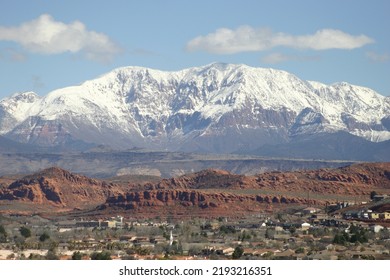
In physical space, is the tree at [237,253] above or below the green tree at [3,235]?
above

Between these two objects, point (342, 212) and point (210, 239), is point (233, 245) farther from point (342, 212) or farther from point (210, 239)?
point (342, 212)

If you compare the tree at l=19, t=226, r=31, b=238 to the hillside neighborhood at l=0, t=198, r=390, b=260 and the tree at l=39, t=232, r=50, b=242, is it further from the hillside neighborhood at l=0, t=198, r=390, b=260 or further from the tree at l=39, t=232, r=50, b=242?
the tree at l=39, t=232, r=50, b=242

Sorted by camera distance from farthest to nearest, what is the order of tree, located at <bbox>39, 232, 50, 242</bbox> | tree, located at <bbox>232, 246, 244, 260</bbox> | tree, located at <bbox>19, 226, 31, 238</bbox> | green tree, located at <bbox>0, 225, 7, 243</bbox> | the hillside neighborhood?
tree, located at <bbox>19, 226, 31, 238</bbox>
green tree, located at <bbox>0, 225, 7, 243</bbox>
tree, located at <bbox>39, 232, 50, 242</bbox>
the hillside neighborhood
tree, located at <bbox>232, 246, 244, 260</bbox>

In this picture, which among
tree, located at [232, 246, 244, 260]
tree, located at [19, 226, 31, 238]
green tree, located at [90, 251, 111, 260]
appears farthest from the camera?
tree, located at [19, 226, 31, 238]

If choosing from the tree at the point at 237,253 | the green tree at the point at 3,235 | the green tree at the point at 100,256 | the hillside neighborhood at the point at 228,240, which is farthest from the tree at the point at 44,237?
the tree at the point at 237,253

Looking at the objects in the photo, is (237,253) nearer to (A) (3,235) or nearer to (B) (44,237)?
(B) (44,237)

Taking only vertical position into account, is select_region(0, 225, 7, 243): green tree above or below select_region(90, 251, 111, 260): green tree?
below

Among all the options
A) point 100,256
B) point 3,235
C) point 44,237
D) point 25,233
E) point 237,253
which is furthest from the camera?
point 25,233

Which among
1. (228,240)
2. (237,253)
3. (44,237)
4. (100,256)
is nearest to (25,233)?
(44,237)

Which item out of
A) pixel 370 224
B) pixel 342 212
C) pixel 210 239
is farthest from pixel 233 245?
pixel 342 212

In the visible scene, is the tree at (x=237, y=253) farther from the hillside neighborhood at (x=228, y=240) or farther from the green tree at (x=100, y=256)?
the green tree at (x=100, y=256)

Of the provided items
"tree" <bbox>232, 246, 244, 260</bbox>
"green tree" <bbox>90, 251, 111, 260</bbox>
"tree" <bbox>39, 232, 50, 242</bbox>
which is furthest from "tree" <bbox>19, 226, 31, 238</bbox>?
"tree" <bbox>232, 246, 244, 260</bbox>
